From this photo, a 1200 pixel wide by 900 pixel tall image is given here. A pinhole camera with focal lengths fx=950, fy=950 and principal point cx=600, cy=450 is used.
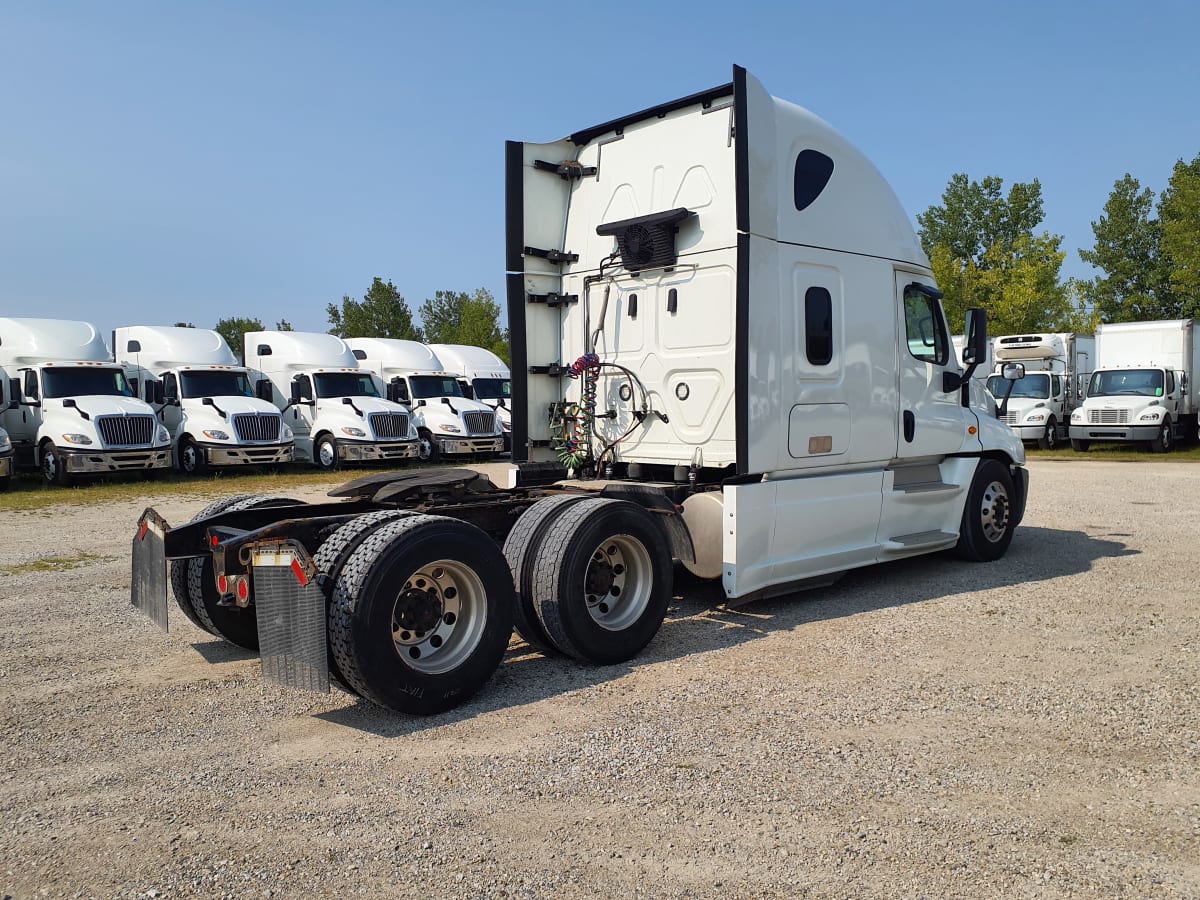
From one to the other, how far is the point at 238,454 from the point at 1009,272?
32317 millimetres

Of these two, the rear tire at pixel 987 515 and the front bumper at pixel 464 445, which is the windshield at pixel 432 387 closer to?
the front bumper at pixel 464 445

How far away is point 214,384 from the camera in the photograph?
20172 millimetres

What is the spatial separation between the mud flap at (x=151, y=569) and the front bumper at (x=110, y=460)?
1305cm

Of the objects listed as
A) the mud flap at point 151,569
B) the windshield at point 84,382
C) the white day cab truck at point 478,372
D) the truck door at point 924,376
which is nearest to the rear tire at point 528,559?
the mud flap at point 151,569

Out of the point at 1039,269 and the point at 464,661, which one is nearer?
the point at 464,661

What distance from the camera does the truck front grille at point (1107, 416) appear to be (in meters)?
23.8

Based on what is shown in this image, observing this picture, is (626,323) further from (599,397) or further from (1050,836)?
(1050,836)

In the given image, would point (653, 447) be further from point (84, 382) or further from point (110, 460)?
point (84, 382)

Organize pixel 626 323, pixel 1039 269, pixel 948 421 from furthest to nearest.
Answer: pixel 1039 269 → pixel 948 421 → pixel 626 323

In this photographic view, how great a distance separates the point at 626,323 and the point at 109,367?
15.1m

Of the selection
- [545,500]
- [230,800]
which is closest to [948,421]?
[545,500]

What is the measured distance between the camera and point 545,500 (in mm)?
5938

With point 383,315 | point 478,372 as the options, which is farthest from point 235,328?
point 478,372

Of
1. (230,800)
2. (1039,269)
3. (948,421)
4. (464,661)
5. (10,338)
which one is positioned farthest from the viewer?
(1039,269)
